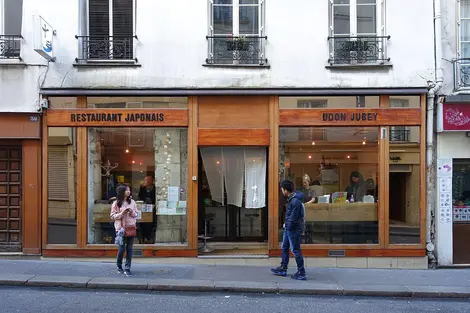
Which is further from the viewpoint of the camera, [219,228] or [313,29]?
[219,228]

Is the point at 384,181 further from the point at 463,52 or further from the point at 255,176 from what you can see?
the point at 463,52

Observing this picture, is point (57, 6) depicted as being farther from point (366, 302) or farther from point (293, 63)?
point (366, 302)

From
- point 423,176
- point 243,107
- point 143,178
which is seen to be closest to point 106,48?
point 143,178

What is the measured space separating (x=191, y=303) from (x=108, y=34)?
6039 mm

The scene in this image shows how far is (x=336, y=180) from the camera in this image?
9.80 m

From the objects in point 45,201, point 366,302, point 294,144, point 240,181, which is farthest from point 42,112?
point 366,302

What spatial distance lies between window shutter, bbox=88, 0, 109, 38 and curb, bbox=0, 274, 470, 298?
205 inches

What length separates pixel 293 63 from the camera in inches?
370

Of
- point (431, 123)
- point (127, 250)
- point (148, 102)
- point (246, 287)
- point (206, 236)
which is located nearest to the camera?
point (246, 287)

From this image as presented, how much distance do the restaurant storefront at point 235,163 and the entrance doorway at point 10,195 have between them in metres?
0.72

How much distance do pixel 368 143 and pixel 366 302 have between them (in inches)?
143

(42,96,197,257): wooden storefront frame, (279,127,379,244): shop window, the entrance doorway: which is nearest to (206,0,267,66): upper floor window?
(42,96,197,257): wooden storefront frame

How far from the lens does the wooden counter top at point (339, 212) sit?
9604 millimetres

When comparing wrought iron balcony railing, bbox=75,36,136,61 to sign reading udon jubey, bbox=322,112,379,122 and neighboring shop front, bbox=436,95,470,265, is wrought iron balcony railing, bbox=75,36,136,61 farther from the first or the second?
neighboring shop front, bbox=436,95,470,265
